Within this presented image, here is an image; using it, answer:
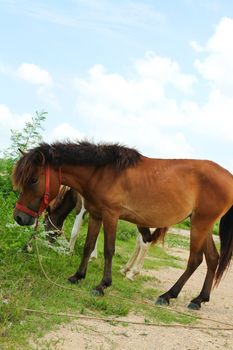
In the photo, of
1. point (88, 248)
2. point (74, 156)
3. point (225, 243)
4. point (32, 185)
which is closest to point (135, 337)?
point (88, 248)

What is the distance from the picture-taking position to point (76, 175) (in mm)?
6945

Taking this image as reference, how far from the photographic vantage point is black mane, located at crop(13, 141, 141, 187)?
21.5 feet

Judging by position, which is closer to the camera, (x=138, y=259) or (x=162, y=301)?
(x=162, y=301)

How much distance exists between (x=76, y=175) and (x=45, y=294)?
1707mm

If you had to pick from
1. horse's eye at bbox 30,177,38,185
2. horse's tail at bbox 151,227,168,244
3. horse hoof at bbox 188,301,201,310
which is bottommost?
horse hoof at bbox 188,301,201,310

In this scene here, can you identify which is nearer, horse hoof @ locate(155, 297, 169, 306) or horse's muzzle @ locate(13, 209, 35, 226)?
horse's muzzle @ locate(13, 209, 35, 226)

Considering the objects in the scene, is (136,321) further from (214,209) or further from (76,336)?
(214,209)

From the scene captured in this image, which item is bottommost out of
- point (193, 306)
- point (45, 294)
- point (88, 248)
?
point (45, 294)

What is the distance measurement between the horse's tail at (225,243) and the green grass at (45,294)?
3.30 feet

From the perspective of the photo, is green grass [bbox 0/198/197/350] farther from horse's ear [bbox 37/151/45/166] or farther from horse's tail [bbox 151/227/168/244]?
horse's ear [bbox 37/151/45/166]

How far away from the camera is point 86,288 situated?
6.86 metres

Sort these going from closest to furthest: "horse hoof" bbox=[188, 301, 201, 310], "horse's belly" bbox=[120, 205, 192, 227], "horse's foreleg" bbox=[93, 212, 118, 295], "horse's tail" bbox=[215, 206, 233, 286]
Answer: "horse's foreleg" bbox=[93, 212, 118, 295] < "horse's belly" bbox=[120, 205, 192, 227] < "horse hoof" bbox=[188, 301, 201, 310] < "horse's tail" bbox=[215, 206, 233, 286]

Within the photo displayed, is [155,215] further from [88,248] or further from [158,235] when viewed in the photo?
[158,235]

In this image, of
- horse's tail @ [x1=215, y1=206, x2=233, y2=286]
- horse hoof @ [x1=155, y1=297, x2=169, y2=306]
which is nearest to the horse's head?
horse hoof @ [x1=155, y1=297, x2=169, y2=306]
